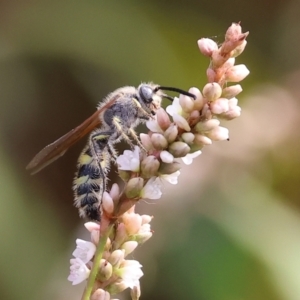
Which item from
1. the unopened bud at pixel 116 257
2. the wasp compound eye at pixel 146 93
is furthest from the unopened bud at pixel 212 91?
the wasp compound eye at pixel 146 93

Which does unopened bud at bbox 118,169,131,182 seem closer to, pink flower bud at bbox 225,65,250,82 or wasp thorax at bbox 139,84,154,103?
pink flower bud at bbox 225,65,250,82

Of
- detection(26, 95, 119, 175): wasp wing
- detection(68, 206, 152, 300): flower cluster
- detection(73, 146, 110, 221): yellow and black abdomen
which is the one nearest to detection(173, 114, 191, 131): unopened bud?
detection(68, 206, 152, 300): flower cluster

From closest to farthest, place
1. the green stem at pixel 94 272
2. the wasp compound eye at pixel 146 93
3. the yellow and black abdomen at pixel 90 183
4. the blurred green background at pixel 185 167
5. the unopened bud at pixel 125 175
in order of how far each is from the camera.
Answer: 1. the green stem at pixel 94 272
2. the unopened bud at pixel 125 175
3. the yellow and black abdomen at pixel 90 183
4. the wasp compound eye at pixel 146 93
5. the blurred green background at pixel 185 167

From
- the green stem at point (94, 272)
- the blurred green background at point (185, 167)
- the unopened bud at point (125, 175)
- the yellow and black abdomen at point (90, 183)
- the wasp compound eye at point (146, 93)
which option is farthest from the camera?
the blurred green background at point (185, 167)

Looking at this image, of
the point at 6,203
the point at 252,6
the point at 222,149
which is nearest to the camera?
the point at 6,203

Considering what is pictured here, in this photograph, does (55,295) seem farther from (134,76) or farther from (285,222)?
(134,76)

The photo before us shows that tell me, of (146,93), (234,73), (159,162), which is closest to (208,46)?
(234,73)

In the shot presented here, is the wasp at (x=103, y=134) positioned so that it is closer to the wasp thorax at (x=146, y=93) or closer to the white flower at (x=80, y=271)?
the wasp thorax at (x=146, y=93)

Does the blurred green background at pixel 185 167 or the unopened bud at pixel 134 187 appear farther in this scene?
the blurred green background at pixel 185 167

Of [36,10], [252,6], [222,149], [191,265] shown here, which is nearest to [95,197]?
[191,265]
